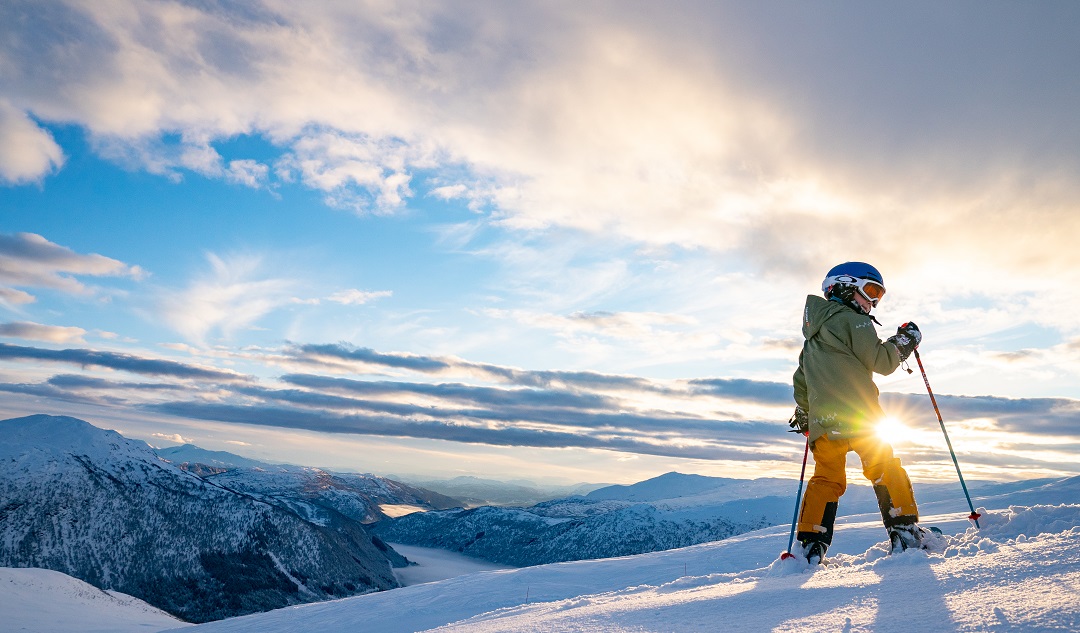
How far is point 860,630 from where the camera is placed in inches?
114

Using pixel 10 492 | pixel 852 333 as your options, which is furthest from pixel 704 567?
pixel 10 492

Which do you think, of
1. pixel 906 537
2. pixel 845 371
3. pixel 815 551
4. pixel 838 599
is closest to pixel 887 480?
pixel 906 537

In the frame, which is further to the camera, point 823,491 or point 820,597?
point 823,491

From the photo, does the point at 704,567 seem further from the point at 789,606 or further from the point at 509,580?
the point at 789,606

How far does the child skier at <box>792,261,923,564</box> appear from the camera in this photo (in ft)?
20.3

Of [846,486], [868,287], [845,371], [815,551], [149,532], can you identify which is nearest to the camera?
[815,551]

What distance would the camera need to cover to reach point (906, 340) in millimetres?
6535

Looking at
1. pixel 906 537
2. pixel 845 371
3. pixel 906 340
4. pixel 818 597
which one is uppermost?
pixel 906 340

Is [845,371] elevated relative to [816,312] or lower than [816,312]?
lower

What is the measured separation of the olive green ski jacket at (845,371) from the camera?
641cm

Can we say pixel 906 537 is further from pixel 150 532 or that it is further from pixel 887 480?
pixel 150 532

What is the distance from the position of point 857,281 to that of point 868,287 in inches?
5.1

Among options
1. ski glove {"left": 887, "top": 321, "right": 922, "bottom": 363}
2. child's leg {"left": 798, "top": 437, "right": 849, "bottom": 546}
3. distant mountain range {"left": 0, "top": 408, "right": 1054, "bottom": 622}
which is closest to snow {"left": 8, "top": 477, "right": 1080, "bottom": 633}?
child's leg {"left": 798, "top": 437, "right": 849, "bottom": 546}

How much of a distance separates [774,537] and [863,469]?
19.9 feet
